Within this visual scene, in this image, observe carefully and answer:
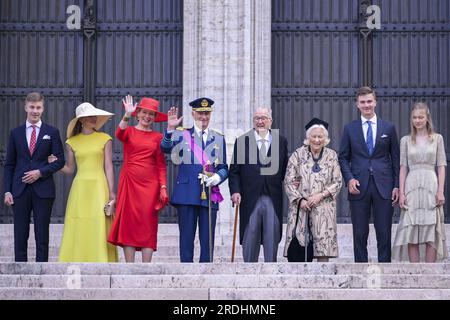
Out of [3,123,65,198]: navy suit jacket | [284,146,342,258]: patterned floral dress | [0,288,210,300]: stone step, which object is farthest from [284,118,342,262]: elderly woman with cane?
[0,288,210,300]: stone step

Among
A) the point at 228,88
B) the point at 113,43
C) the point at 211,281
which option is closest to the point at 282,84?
the point at 228,88

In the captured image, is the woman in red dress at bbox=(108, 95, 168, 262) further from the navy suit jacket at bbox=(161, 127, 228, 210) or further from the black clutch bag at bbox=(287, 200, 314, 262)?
the black clutch bag at bbox=(287, 200, 314, 262)

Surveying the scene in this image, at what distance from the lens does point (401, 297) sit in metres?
11.5

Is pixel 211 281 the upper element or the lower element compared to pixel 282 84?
lower

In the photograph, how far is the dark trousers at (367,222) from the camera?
1425 cm

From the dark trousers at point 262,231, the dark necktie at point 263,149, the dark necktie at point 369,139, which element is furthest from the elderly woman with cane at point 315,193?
the dark necktie at point 369,139

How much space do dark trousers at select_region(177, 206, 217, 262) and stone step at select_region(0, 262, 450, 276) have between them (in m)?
1.43

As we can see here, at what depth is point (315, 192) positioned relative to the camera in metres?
14.2

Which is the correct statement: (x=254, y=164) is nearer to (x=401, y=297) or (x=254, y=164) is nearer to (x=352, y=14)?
(x=401, y=297)

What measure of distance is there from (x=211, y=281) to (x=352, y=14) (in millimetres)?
8195

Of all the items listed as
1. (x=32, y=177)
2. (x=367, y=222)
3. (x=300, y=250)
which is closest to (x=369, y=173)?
(x=367, y=222)

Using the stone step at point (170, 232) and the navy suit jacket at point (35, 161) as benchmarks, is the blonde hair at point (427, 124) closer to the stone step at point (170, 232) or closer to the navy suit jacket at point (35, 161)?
the stone step at point (170, 232)
